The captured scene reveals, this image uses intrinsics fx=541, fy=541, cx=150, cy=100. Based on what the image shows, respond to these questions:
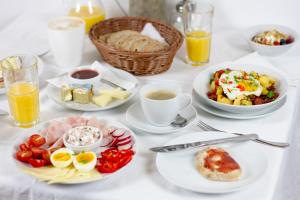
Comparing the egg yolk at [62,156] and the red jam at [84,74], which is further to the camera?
the red jam at [84,74]

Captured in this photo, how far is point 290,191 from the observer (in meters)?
1.54

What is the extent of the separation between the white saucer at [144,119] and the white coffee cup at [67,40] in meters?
0.34

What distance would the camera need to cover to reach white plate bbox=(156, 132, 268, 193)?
44.8 inches

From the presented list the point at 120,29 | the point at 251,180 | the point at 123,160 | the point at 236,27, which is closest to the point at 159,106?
the point at 123,160

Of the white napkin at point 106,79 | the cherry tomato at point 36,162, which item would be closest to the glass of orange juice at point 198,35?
the white napkin at point 106,79

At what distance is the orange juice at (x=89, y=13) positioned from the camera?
6.35 feet

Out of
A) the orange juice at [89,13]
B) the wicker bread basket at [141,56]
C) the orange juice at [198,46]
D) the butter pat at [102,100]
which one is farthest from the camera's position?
the orange juice at [89,13]

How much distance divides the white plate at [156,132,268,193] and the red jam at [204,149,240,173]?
0.09 ft

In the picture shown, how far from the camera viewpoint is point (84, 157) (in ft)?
3.88

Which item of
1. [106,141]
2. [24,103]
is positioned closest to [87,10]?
[24,103]

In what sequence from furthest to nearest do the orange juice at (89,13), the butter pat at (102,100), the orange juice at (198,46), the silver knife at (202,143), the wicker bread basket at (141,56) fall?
the orange juice at (89,13)
the orange juice at (198,46)
the wicker bread basket at (141,56)
the butter pat at (102,100)
the silver knife at (202,143)

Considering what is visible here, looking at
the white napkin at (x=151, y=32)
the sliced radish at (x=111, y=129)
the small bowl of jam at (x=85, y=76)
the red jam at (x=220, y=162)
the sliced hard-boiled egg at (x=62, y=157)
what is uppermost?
the white napkin at (x=151, y=32)

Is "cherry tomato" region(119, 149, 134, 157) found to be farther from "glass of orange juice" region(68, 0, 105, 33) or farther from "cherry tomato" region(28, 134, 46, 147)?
"glass of orange juice" region(68, 0, 105, 33)

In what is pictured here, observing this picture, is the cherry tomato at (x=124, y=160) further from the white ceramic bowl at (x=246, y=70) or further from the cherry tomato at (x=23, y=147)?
the white ceramic bowl at (x=246, y=70)
